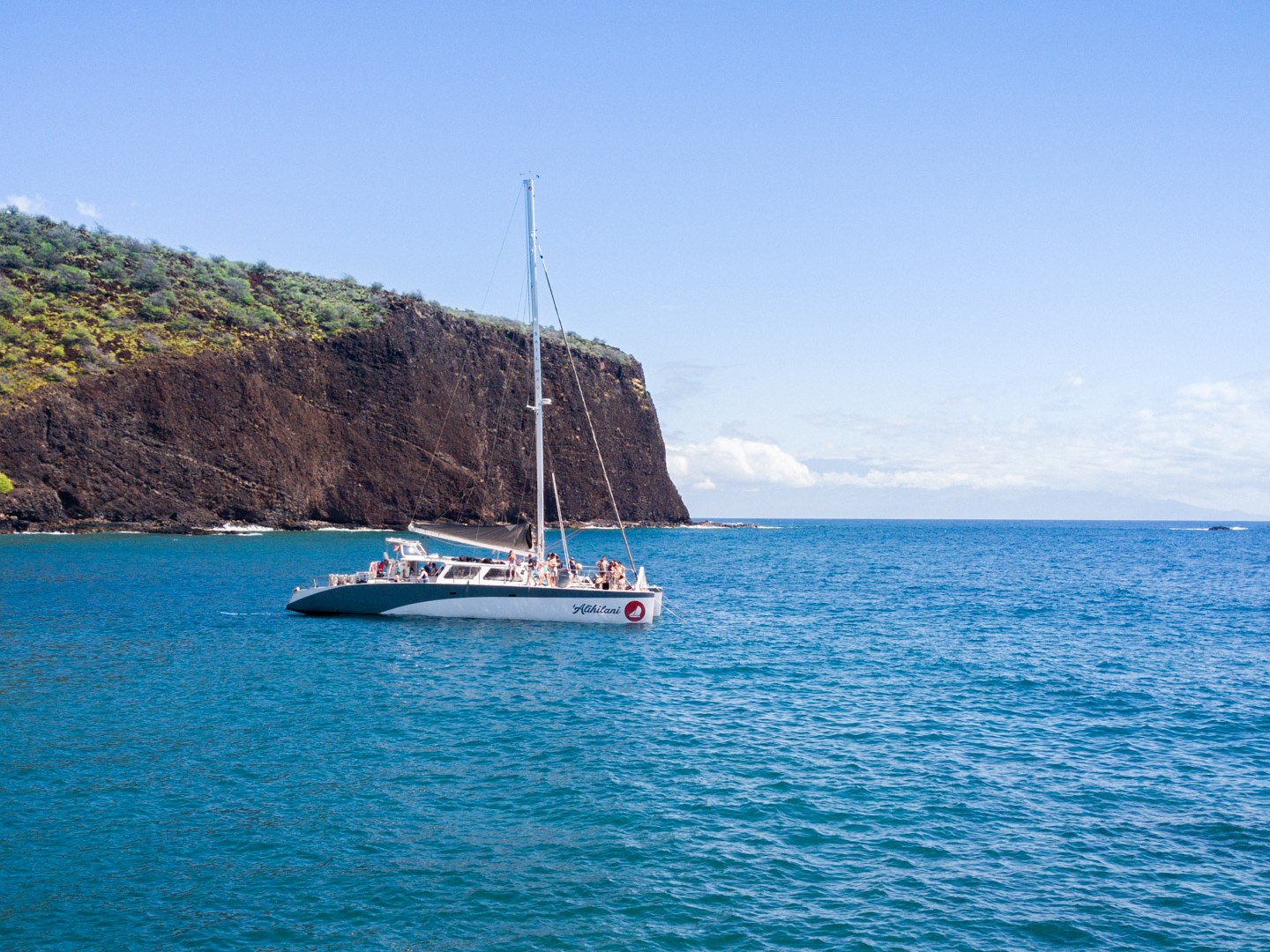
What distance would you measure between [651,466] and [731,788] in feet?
368

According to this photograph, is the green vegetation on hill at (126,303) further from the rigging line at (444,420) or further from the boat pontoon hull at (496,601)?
the boat pontoon hull at (496,601)

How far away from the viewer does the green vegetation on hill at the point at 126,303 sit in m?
79.4

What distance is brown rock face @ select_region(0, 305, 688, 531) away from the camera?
2945 inches

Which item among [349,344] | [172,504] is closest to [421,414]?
[349,344]

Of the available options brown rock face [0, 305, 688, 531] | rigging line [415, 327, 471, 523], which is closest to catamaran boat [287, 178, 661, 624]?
brown rock face [0, 305, 688, 531]

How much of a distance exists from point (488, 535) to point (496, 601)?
4.07 m

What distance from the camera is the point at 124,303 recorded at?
8931cm

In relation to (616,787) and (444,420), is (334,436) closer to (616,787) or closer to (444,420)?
(444,420)

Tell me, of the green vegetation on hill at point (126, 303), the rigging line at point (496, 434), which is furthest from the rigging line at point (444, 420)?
the green vegetation on hill at point (126, 303)

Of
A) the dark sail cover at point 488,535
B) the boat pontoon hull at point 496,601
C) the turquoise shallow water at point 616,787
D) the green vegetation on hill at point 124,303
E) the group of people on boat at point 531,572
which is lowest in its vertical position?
the turquoise shallow water at point 616,787

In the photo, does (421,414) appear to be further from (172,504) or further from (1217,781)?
(1217,781)

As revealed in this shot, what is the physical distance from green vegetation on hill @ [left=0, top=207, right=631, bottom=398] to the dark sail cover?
56265 millimetres

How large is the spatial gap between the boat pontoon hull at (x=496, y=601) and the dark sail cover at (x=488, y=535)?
2595 mm

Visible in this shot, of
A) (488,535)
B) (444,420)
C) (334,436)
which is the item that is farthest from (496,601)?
(444,420)
